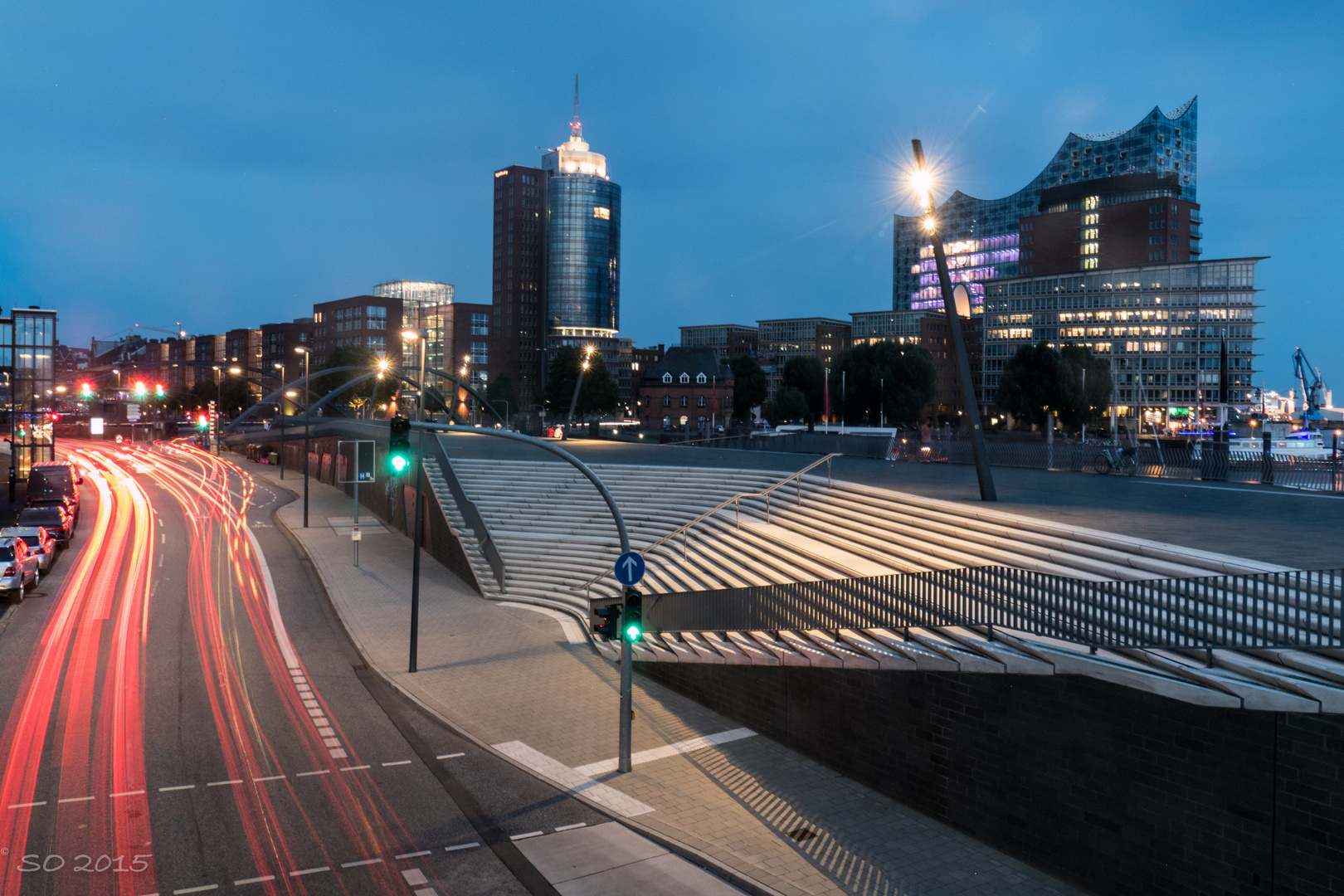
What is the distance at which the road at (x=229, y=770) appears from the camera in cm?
887

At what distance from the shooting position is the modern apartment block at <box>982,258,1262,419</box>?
365ft

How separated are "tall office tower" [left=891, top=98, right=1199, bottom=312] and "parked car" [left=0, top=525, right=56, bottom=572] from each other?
120237mm

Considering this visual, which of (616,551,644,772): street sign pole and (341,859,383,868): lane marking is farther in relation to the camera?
(616,551,644,772): street sign pole

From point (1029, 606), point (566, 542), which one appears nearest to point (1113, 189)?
point (566, 542)

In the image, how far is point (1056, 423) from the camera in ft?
284

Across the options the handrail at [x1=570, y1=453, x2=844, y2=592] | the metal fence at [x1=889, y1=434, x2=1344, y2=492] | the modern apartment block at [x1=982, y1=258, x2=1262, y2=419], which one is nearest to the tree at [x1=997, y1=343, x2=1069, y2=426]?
the modern apartment block at [x1=982, y1=258, x2=1262, y2=419]

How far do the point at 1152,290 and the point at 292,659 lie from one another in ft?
414

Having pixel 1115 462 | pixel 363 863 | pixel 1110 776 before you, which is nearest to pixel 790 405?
pixel 1115 462

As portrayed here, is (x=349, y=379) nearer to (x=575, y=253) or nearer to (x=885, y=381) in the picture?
(x=885, y=381)

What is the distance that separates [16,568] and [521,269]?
551ft

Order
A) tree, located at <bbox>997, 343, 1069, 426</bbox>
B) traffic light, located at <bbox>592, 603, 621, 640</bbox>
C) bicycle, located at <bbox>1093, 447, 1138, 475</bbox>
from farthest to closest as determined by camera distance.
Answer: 1. tree, located at <bbox>997, 343, 1069, 426</bbox>
2. bicycle, located at <bbox>1093, 447, 1138, 475</bbox>
3. traffic light, located at <bbox>592, 603, 621, 640</bbox>

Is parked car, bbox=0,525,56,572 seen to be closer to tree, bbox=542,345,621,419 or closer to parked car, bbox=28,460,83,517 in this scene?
parked car, bbox=28,460,83,517

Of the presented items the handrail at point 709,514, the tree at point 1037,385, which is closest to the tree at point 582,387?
the tree at point 1037,385

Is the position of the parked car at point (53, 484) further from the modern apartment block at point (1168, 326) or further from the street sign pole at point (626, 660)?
the modern apartment block at point (1168, 326)
